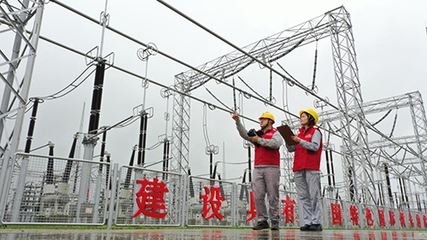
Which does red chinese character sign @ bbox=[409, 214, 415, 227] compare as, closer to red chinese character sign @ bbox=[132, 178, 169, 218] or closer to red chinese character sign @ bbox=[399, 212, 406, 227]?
red chinese character sign @ bbox=[399, 212, 406, 227]

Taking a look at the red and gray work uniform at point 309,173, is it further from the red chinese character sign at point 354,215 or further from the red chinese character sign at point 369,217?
the red chinese character sign at point 369,217

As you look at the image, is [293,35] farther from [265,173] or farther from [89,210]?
[89,210]

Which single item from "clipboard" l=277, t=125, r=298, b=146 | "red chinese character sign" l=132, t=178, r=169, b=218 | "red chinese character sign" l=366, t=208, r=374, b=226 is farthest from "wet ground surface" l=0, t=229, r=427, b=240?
"red chinese character sign" l=366, t=208, r=374, b=226

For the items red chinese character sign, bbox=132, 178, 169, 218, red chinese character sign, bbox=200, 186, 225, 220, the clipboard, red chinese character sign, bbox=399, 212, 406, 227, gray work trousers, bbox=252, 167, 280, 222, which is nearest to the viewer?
the clipboard

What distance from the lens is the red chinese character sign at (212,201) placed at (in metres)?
5.77

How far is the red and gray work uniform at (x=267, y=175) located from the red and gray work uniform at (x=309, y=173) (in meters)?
0.23

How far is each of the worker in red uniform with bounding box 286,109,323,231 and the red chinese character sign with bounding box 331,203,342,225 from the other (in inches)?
225

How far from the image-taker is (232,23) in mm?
12234

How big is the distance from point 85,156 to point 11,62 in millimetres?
4039

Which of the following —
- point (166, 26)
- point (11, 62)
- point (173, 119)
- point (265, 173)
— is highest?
point (166, 26)

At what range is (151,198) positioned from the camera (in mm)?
4992

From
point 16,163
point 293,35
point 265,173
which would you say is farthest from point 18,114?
point 293,35

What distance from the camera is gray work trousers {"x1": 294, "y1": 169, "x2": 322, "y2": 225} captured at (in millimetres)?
3742

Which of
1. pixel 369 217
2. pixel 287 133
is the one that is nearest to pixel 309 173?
pixel 287 133
